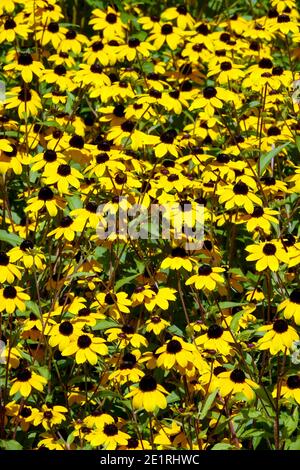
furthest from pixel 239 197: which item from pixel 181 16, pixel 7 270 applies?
pixel 181 16

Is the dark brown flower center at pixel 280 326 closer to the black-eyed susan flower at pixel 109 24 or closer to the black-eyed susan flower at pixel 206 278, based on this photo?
the black-eyed susan flower at pixel 206 278

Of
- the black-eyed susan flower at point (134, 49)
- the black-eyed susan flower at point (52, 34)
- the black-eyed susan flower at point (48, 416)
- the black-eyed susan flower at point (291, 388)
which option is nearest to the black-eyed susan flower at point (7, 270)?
the black-eyed susan flower at point (48, 416)

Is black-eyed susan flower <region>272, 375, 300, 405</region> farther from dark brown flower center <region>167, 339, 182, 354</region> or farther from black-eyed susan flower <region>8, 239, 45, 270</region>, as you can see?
black-eyed susan flower <region>8, 239, 45, 270</region>

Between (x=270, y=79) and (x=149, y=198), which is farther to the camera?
(x=270, y=79)

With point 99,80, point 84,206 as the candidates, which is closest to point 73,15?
point 99,80
